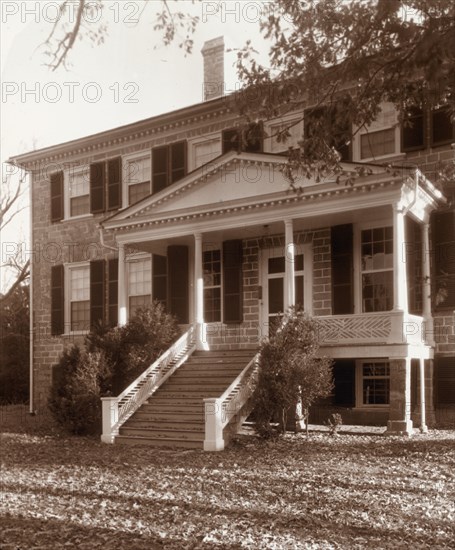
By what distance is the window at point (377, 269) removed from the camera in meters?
16.2

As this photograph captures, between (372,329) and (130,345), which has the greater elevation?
(372,329)

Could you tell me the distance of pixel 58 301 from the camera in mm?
21969

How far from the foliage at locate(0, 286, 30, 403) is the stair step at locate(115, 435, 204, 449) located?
1487 centimetres

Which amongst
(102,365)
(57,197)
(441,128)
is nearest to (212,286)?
(102,365)

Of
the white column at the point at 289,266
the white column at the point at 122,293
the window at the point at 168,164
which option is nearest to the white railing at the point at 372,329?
the white column at the point at 289,266

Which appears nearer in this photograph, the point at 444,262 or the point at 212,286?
the point at 444,262

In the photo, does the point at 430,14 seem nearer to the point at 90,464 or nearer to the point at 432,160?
the point at 90,464

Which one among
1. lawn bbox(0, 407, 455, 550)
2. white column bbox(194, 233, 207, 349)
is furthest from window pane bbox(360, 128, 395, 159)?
lawn bbox(0, 407, 455, 550)

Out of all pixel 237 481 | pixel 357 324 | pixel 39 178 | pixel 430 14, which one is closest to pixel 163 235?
pixel 357 324

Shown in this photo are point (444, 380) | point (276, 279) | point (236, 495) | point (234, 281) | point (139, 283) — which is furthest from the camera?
point (139, 283)

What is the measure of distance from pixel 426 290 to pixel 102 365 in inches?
274

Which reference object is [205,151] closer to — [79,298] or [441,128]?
[79,298]

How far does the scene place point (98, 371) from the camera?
1507 centimetres

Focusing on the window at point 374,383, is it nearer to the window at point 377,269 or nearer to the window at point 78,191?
the window at point 377,269
